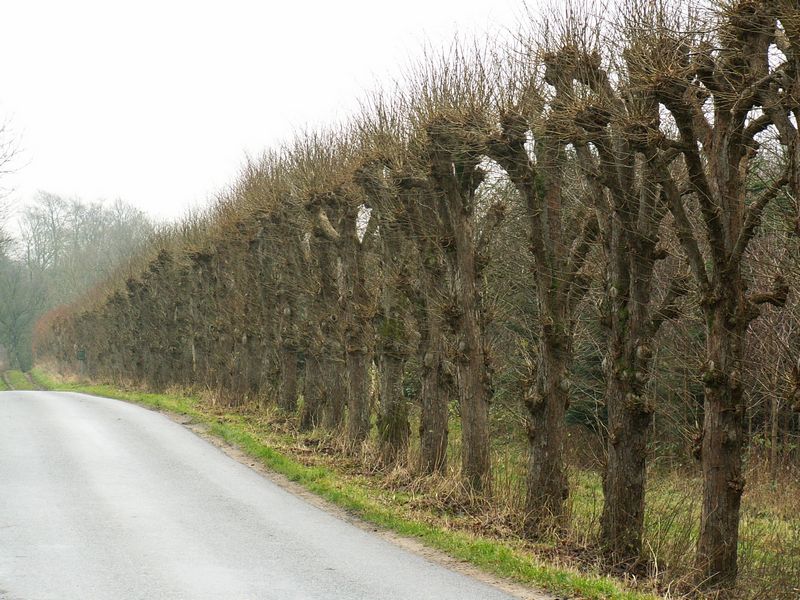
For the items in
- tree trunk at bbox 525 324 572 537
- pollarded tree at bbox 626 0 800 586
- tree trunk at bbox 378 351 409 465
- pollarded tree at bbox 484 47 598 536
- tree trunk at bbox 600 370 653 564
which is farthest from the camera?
tree trunk at bbox 378 351 409 465

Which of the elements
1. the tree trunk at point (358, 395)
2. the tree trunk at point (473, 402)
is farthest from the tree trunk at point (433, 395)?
the tree trunk at point (358, 395)

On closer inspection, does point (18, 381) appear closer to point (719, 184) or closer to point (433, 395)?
point (433, 395)

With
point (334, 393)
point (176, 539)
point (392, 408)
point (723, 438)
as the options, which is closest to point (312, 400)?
point (334, 393)

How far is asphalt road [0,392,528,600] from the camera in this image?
309 inches

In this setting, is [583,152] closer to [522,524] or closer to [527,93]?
[527,93]

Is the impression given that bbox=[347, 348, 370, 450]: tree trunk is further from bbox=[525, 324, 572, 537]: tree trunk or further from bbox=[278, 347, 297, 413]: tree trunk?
bbox=[525, 324, 572, 537]: tree trunk

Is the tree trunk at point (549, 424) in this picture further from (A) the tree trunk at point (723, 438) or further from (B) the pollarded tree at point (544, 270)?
(A) the tree trunk at point (723, 438)

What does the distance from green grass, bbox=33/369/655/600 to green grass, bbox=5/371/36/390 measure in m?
45.4

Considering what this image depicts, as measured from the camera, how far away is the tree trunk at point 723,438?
905 cm

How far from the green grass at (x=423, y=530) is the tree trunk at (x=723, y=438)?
141 centimetres

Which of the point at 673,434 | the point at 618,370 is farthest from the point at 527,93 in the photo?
the point at 673,434

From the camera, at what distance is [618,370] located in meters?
10.5

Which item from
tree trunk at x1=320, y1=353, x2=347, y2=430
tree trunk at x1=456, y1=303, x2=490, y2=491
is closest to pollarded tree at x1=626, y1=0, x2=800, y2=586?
tree trunk at x1=456, y1=303, x2=490, y2=491

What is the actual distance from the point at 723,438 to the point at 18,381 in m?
64.5
